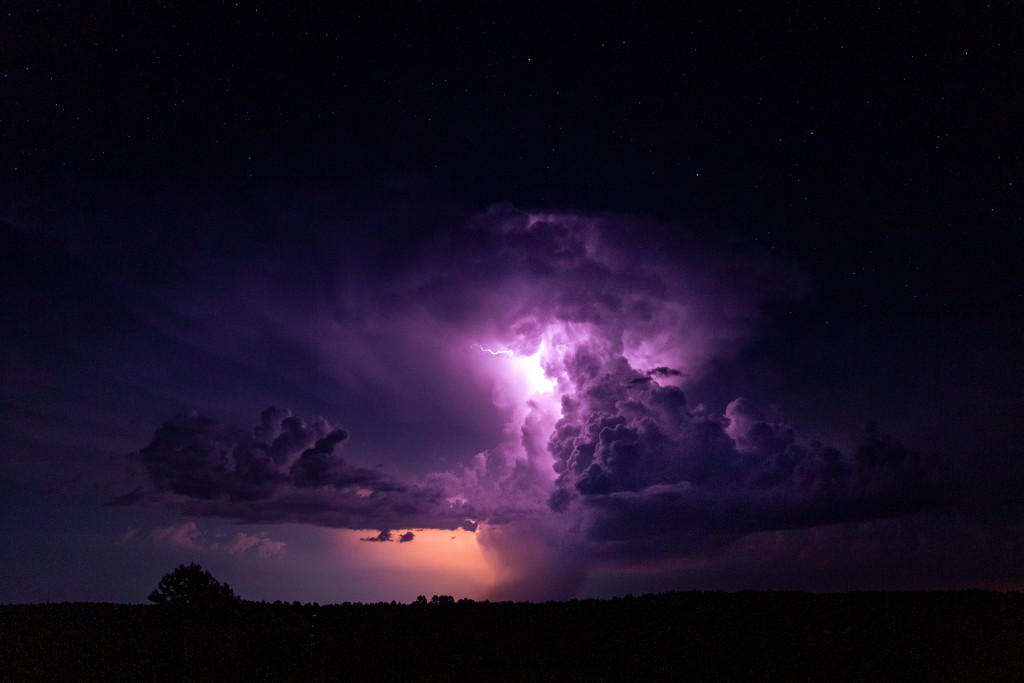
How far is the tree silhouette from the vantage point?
36344 millimetres

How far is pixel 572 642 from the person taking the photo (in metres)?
27.0

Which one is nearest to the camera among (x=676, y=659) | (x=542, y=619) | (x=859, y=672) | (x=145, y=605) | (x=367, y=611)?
(x=859, y=672)

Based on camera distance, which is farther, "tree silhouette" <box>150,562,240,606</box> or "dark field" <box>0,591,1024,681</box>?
"tree silhouette" <box>150,562,240,606</box>

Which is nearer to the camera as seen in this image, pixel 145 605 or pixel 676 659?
pixel 676 659

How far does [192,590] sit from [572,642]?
21238mm

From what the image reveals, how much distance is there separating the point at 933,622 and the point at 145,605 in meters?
38.1

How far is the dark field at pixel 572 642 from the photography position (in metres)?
23.1

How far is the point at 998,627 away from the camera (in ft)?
80.8

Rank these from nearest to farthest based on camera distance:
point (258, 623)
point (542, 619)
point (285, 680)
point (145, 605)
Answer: point (285, 680) < point (542, 619) < point (258, 623) < point (145, 605)

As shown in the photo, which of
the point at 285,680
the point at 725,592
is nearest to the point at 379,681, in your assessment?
the point at 285,680

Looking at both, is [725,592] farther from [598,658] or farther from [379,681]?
[379,681]

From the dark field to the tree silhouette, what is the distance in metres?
1.17

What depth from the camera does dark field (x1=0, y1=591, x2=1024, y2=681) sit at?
75.8 ft

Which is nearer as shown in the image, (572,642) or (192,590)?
(572,642)
